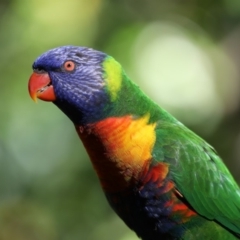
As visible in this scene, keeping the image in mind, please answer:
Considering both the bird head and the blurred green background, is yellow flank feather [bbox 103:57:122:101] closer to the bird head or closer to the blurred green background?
the bird head

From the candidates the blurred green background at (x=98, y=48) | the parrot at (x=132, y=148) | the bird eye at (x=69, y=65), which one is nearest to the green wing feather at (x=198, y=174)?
the parrot at (x=132, y=148)

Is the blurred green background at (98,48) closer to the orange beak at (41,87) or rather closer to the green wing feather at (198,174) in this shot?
the green wing feather at (198,174)

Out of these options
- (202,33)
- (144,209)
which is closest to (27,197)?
(202,33)

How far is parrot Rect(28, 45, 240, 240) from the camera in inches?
110

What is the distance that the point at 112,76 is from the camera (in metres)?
2.87

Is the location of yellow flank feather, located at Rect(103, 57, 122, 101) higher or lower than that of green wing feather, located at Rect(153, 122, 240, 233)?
higher

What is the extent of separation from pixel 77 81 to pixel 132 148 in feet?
1.54

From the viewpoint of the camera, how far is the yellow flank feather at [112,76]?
2.84 metres

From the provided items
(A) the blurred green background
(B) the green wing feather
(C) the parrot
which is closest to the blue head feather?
(C) the parrot

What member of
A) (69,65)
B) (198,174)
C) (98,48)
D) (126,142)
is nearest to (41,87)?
(69,65)

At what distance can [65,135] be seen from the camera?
562 cm

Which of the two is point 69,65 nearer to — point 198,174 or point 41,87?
point 41,87

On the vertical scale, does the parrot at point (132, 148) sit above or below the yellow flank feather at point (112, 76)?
below

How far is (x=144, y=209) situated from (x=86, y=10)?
11.3ft
